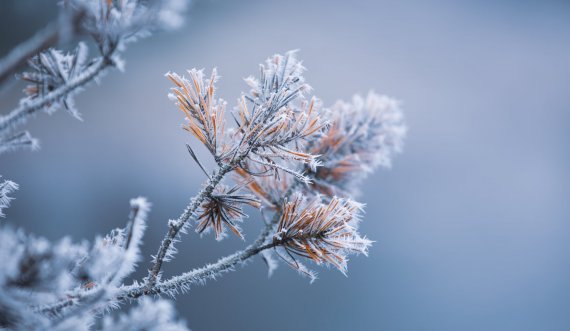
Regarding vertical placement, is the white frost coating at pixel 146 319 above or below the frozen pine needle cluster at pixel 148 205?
below

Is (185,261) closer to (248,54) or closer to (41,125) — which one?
(41,125)

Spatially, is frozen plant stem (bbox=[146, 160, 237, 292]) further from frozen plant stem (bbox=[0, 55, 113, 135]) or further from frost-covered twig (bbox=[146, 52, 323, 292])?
frozen plant stem (bbox=[0, 55, 113, 135])

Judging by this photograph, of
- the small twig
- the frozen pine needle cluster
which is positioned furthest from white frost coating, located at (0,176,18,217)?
the small twig

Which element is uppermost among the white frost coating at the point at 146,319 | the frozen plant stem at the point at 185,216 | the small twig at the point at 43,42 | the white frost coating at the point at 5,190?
the white frost coating at the point at 5,190

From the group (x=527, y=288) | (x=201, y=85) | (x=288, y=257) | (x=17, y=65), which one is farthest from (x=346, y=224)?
(x=527, y=288)

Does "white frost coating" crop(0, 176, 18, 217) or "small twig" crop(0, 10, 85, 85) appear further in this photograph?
"white frost coating" crop(0, 176, 18, 217)

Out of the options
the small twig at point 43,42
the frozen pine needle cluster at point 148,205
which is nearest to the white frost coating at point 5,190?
the frozen pine needle cluster at point 148,205

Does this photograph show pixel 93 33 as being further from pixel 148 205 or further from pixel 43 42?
pixel 148 205

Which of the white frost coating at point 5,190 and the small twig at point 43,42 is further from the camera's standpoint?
the white frost coating at point 5,190

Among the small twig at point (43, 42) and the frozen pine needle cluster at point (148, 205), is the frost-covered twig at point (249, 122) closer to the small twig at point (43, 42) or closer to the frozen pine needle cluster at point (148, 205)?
the frozen pine needle cluster at point (148, 205)
